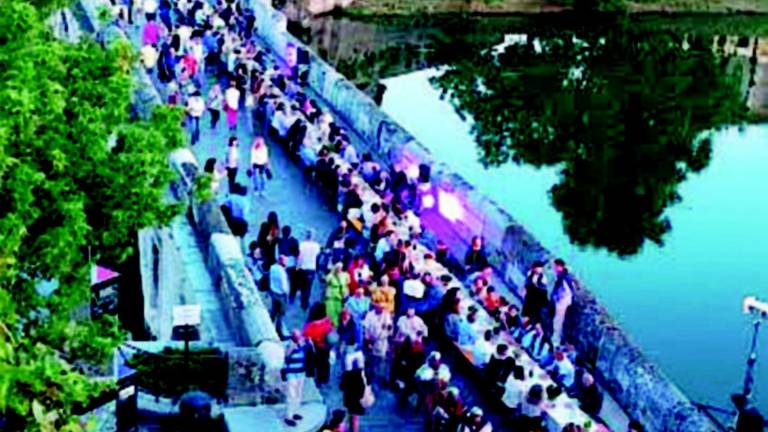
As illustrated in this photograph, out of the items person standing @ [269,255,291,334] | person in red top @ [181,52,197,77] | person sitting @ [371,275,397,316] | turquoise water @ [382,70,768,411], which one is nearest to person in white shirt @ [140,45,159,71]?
person in red top @ [181,52,197,77]

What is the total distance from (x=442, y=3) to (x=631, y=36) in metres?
8.53

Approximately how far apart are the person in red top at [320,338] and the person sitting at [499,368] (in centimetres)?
205

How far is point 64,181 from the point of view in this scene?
11812mm

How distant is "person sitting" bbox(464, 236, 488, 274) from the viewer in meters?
23.1

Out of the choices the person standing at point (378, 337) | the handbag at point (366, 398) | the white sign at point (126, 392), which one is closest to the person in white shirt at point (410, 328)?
the person standing at point (378, 337)

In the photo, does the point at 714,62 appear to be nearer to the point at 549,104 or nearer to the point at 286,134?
the point at 549,104

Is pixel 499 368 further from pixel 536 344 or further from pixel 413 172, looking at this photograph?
pixel 413 172

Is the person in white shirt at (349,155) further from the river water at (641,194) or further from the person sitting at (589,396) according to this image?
the person sitting at (589,396)

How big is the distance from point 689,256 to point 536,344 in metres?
16.8

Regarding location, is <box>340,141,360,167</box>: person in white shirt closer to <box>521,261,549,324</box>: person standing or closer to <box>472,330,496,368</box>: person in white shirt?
<box>521,261,549,324</box>: person standing

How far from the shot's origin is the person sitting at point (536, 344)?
19281 millimetres

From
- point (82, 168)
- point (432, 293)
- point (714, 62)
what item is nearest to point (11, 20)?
point (82, 168)

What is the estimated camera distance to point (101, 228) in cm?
1245

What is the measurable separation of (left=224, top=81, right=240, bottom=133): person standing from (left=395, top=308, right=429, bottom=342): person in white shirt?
11.6 m
